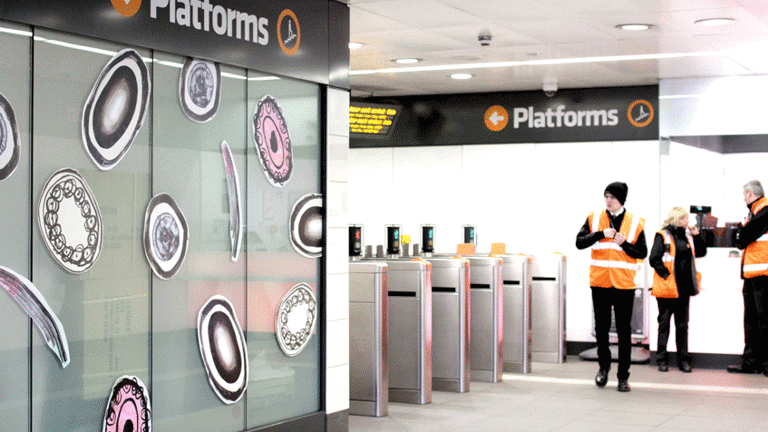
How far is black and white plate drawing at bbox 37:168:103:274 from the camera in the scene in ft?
14.6

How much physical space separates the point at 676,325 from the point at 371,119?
427 centimetres

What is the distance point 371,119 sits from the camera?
11656 mm

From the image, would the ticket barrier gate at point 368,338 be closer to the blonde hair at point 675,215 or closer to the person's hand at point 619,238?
the person's hand at point 619,238

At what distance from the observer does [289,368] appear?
246 inches

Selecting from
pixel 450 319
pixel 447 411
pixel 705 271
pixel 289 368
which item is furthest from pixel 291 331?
pixel 705 271

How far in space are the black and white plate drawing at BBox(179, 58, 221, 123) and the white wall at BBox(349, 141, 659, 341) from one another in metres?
6.35

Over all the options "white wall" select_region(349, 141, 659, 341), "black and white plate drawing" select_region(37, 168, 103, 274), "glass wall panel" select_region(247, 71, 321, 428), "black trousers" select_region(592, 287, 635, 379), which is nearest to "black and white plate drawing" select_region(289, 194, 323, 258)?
"glass wall panel" select_region(247, 71, 321, 428)

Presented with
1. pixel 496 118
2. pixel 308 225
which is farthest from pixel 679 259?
pixel 308 225

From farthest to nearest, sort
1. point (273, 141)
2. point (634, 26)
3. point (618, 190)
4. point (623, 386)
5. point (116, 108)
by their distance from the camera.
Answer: point (623, 386) < point (618, 190) < point (634, 26) < point (273, 141) < point (116, 108)

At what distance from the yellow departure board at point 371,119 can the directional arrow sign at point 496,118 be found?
1099mm

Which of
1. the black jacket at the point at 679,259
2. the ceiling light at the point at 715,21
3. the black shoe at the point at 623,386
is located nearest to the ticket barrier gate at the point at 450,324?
the black shoe at the point at 623,386

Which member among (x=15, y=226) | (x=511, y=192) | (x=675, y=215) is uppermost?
(x=511, y=192)

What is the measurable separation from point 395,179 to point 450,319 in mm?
4051

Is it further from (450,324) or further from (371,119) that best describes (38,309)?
(371,119)
